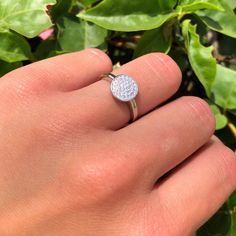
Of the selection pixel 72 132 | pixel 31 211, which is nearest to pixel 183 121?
pixel 72 132

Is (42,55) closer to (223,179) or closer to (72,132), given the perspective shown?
(72,132)

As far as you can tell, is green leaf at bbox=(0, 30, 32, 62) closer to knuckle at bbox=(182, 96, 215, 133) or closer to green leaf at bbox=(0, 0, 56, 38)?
green leaf at bbox=(0, 0, 56, 38)

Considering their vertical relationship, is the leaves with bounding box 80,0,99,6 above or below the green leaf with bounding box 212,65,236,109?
above

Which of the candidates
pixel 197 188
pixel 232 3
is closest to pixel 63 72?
pixel 197 188

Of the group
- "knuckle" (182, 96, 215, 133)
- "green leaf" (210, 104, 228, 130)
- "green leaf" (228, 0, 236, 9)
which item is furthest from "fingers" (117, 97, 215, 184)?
"green leaf" (228, 0, 236, 9)

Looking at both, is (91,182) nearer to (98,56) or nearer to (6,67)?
(98,56)

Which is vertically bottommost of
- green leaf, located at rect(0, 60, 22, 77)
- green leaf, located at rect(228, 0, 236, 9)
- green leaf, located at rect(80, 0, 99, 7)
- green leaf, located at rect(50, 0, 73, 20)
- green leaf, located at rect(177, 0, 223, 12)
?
green leaf, located at rect(0, 60, 22, 77)

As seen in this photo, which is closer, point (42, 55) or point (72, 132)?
point (72, 132)
